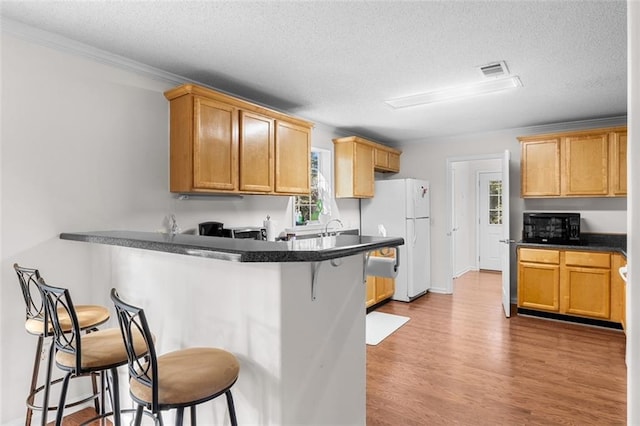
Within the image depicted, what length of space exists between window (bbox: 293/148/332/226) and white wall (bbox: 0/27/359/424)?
192cm

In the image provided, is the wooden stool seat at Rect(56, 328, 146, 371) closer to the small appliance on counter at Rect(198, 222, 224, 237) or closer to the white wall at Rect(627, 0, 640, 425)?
the small appliance on counter at Rect(198, 222, 224, 237)

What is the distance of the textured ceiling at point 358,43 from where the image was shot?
2068 mm

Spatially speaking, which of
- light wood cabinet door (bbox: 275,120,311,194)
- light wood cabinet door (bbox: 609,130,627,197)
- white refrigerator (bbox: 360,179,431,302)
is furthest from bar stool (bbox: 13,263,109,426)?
light wood cabinet door (bbox: 609,130,627,197)

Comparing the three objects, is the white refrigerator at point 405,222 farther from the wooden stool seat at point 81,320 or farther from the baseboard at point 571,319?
the wooden stool seat at point 81,320

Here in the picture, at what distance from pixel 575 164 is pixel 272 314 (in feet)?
15.2

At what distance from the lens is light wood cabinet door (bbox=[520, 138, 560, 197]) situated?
4672 mm

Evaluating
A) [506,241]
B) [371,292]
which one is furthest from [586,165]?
[371,292]

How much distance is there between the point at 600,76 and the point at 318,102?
2509 mm

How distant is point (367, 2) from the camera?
200 cm

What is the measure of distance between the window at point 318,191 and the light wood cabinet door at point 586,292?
2.98m

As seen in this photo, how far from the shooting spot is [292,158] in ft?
12.4

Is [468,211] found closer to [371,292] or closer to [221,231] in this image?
[371,292]

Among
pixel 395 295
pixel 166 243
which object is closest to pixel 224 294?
pixel 166 243

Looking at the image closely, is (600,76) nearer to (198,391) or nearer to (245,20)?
(245,20)
